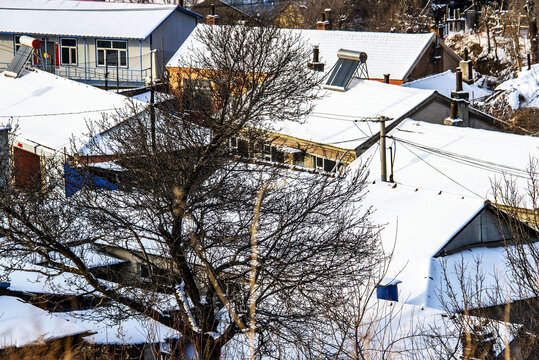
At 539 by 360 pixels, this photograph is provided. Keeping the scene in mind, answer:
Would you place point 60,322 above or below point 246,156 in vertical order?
below

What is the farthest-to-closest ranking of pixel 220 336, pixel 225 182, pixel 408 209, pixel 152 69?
1. pixel 152 69
2. pixel 408 209
3. pixel 225 182
4. pixel 220 336

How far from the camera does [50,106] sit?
28.6 meters

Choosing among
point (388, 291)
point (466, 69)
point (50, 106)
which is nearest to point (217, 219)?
point (388, 291)

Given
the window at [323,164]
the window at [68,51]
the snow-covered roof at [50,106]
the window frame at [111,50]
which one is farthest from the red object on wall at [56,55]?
the window at [323,164]

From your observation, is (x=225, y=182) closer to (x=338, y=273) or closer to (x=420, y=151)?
(x=338, y=273)

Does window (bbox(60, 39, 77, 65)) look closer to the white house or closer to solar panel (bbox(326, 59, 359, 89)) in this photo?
the white house

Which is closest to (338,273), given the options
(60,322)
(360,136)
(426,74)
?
(60,322)

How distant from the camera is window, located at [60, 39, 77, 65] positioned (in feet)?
144

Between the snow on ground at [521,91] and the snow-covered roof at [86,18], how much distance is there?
20056 mm

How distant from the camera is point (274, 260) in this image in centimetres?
1284

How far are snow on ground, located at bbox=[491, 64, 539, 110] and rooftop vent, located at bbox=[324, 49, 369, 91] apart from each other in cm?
787

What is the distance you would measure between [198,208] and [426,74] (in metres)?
26.1

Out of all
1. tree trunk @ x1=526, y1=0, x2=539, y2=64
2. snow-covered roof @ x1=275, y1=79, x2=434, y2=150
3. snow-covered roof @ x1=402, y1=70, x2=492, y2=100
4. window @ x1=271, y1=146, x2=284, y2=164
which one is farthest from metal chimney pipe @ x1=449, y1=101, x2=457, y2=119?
tree trunk @ x1=526, y1=0, x2=539, y2=64

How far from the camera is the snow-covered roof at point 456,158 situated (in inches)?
826
